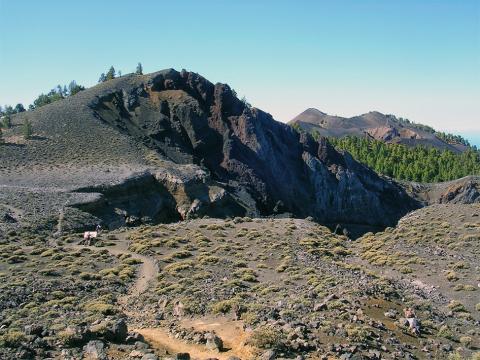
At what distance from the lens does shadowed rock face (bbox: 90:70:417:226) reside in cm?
10986

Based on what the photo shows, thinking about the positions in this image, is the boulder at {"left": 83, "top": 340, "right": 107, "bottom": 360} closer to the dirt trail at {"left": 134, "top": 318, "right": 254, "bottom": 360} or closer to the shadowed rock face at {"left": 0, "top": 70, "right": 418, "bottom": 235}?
the dirt trail at {"left": 134, "top": 318, "right": 254, "bottom": 360}

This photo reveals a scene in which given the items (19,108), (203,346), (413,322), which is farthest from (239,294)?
(19,108)

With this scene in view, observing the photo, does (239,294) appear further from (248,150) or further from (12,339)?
(248,150)

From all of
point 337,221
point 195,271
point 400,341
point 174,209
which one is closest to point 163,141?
point 174,209

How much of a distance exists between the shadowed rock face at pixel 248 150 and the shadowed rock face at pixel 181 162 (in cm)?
29

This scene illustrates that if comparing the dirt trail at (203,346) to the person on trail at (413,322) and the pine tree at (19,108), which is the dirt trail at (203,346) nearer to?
the person on trail at (413,322)

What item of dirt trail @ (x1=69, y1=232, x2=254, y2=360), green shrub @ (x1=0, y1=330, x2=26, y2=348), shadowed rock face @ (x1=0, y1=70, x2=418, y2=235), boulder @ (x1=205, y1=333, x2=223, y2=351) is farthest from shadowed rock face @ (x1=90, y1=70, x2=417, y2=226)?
green shrub @ (x1=0, y1=330, x2=26, y2=348)

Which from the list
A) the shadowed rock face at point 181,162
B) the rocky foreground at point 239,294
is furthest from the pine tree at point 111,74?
the rocky foreground at point 239,294

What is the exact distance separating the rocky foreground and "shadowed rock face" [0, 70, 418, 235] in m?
20.5

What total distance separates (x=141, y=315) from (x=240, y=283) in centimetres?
813

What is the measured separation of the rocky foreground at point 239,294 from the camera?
21.1m

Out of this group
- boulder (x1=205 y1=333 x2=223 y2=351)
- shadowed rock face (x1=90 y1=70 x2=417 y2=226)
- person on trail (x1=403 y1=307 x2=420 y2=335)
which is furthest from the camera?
shadowed rock face (x1=90 y1=70 x2=417 y2=226)

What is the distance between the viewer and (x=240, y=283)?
3362 cm

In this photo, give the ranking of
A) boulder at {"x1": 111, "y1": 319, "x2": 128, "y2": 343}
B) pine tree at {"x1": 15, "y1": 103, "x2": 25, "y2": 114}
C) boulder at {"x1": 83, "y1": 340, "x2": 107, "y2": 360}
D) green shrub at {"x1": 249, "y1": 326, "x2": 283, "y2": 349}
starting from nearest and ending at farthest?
boulder at {"x1": 83, "y1": 340, "x2": 107, "y2": 360}, green shrub at {"x1": 249, "y1": 326, "x2": 283, "y2": 349}, boulder at {"x1": 111, "y1": 319, "x2": 128, "y2": 343}, pine tree at {"x1": 15, "y1": 103, "x2": 25, "y2": 114}
